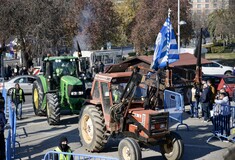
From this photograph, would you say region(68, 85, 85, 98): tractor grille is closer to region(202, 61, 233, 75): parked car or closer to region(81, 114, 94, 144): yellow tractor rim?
region(81, 114, 94, 144): yellow tractor rim

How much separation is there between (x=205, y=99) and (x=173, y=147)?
5.90 m

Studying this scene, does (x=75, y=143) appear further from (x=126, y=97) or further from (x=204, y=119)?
(x=204, y=119)

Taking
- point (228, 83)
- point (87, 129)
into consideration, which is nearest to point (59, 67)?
point (87, 129)

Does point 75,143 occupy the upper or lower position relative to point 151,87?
lower

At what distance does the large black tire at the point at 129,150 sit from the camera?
10.1m

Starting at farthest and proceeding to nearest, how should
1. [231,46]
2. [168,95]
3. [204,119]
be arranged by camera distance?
[231,46]
[204,119]
[168,95]

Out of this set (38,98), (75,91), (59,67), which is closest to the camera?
(75,91)

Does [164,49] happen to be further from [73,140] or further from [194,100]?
[194,100]

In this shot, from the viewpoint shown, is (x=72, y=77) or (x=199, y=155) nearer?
(x=199, y=155)

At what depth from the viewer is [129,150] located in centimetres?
1034

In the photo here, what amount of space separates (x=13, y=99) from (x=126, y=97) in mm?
8439

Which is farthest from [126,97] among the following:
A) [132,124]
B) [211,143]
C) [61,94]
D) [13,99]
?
[13,99]

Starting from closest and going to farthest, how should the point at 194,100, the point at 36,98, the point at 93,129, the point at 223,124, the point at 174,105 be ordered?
1. the point at 93,129
2. the point at 223,124
3. the point at 174,105
4. the point at 194,100
5. the point at 36,98

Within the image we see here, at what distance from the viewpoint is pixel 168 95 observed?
15.0 metres
